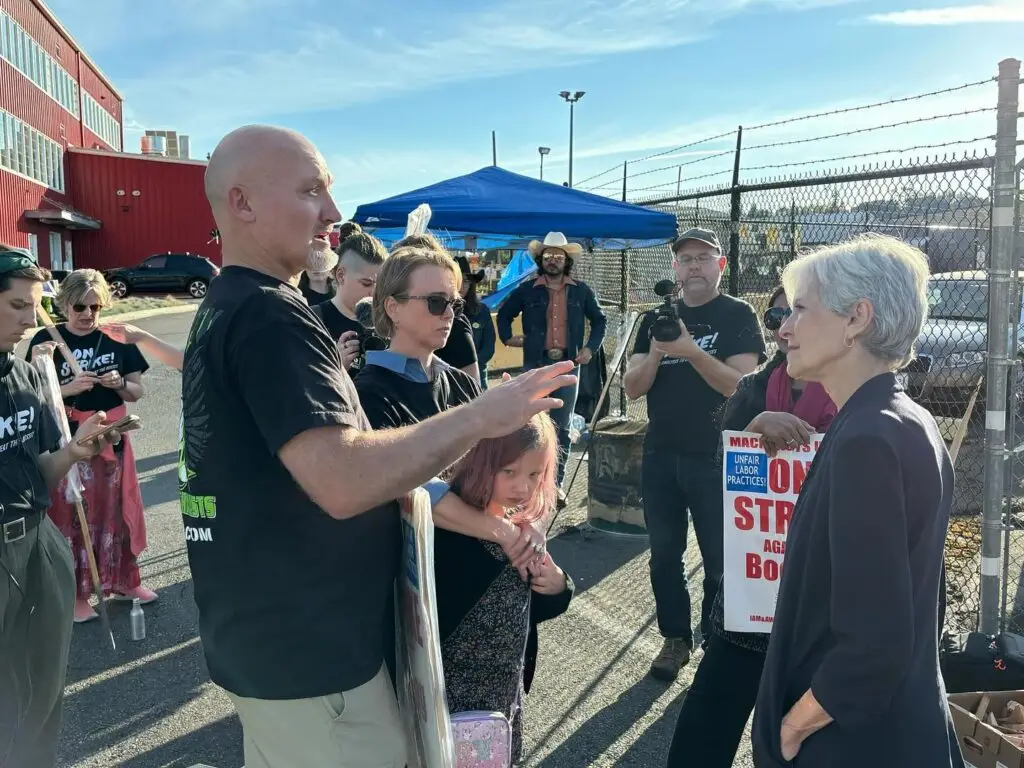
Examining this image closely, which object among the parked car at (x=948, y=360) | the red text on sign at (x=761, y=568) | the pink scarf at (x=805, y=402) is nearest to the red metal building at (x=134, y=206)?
the parked car at (x=948, y=360)

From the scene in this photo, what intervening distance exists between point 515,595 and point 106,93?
5479 cm

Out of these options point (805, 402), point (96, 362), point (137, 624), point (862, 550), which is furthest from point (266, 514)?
point (96, 362)

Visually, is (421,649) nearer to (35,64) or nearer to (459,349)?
(459,349)

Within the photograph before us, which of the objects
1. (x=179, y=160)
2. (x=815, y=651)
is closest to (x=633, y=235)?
(x=815, y=651)

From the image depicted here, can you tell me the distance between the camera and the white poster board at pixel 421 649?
161 cm

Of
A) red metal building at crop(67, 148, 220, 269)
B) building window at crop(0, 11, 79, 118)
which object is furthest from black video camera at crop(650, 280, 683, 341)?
red metal building at crop(67, 148, 220, 269)

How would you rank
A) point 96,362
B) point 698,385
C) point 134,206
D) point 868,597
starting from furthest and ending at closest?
point 134,206, point 96,362, point 698,385, point 868,597

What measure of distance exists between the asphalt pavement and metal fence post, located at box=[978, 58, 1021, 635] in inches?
58.0

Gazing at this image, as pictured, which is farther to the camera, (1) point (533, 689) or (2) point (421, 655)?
(1) point (533, 689)

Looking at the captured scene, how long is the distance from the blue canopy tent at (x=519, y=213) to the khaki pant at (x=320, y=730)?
5695 mm

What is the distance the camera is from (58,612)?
268 cm

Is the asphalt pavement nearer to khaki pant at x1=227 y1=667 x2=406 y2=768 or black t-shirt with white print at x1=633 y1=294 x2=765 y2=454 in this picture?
black t-shirt with white print at x1=633 y1=294 x2=765 y2=454

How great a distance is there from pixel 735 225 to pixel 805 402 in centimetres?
362

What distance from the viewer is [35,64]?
31516 millimetres
